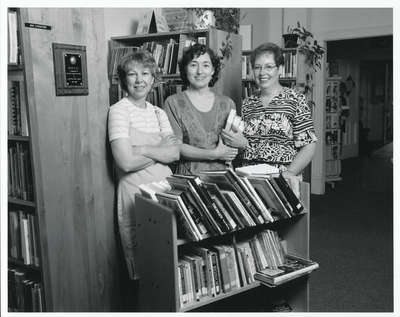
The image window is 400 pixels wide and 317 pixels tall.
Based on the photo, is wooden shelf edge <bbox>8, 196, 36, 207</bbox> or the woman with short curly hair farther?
the woman with short curly hair

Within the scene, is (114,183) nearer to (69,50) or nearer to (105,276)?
(105,276)

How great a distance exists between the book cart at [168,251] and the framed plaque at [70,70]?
26.1 inches

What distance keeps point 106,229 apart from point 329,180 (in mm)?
5312

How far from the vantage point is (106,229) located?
2529mm

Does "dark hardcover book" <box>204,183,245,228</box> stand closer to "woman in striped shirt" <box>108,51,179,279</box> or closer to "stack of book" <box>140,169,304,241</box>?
"stack of book" <box>140,169,304,241</box>

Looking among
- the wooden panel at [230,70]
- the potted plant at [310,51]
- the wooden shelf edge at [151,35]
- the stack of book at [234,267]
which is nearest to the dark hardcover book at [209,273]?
the stack of book at [234,267]

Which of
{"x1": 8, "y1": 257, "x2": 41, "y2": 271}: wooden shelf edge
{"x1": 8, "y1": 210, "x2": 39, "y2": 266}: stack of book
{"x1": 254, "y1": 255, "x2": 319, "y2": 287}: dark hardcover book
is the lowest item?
{"x1": 254, "y1": 255, "x2": 319, "y2": 287}: dark hardcover book

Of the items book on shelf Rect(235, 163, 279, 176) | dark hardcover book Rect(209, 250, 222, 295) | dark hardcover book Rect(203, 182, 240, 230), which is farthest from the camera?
book on shelf Rect(235, 163, 279, 176)

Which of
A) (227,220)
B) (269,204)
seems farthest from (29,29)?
(269,204)

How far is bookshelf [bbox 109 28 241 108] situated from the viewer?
352 centimetres

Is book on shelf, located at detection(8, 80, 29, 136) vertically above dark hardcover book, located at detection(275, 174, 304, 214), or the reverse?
book on shelf, located at detection(8, 80, 29, 136)

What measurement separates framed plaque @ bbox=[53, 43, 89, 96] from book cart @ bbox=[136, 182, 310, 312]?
0.66m

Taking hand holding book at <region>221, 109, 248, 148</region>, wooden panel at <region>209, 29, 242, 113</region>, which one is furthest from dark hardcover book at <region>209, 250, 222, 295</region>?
wooden panel at <region>209, 29, 242, 113</region>

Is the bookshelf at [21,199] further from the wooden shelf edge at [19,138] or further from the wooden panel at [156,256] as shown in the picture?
the wooden panel at [156,256]
